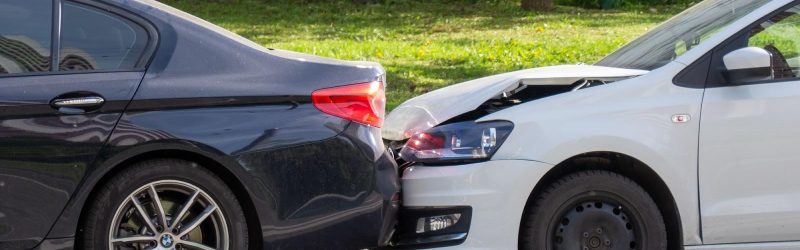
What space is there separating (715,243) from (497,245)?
980 mm

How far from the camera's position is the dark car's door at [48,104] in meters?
5.00

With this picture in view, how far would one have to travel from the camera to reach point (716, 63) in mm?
5562

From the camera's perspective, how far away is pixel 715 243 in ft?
18.0

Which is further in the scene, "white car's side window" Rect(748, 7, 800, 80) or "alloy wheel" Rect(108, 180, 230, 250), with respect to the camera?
"white car's side window" Rect(748, 7, 800, 80)

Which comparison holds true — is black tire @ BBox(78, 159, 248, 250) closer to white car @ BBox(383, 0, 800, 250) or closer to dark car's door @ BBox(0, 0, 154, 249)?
dark car's door @ BBox(0, 0, 154, 249)

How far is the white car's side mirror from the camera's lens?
17.6 ft

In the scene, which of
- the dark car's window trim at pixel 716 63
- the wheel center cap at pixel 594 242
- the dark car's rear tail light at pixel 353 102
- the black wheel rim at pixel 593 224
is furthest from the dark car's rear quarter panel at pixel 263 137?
the dark car's window trim at pixel 716 63

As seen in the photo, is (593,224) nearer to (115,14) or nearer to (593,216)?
(593,216)

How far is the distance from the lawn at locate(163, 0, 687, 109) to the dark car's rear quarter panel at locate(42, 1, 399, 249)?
194 inches

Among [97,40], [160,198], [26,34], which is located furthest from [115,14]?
[160,198]

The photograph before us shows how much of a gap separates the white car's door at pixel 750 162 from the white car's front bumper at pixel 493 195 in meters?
0.74

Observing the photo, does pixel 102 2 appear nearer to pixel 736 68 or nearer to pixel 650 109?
pixel 650 109

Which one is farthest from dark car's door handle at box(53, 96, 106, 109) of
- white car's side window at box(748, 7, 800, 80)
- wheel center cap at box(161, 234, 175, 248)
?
white car's side window at box(748, 7, 800, 80)

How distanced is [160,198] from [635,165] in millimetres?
2082
